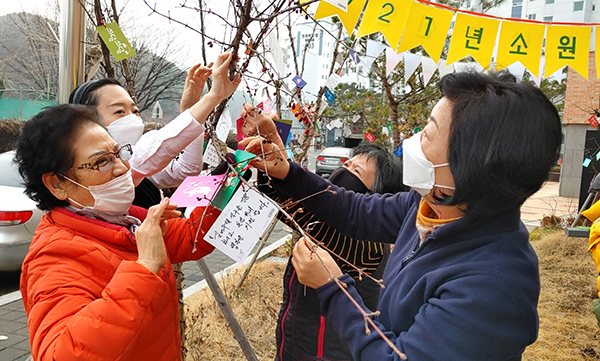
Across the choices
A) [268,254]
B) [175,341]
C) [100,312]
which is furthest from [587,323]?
[100,312]

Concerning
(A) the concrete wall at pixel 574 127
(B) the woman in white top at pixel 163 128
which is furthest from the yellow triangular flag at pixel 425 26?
(A) the concrete wall at pixel 574 127

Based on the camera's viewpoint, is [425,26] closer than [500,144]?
No

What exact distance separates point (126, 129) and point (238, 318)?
10.0 feet

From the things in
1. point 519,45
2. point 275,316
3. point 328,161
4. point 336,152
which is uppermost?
point 519,45

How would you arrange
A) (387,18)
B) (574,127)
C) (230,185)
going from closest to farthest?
(230,185)
(387,18)
(574,127)

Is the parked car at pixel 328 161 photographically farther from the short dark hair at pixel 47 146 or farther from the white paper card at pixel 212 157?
the short dark hair at pixel 47 146

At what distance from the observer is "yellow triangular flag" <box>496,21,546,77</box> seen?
3527 mm

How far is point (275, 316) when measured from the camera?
4.31 metres

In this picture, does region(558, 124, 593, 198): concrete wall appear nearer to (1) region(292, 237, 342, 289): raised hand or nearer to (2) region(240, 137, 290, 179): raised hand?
(2) region(240, 137, 290, 179): raised hand

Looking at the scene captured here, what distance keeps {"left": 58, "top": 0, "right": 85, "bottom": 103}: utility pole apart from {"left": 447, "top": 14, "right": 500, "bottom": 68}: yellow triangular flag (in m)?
2.80

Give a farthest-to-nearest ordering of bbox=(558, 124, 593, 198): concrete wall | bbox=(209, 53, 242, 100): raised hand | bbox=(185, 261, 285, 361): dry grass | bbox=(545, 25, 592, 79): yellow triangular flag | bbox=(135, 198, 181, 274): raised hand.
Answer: bbox=(558, 124, 593, 198): concrete wall, bbox=(185, 261, 285, 361): dry grass, bbox=(545, 25, 592, 79): yellow triangular flag, bbox=(209, 53, 242, 100): raised hand, bbox=(135, 198, 181, 274): raised hand

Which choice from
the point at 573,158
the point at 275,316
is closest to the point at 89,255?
the point at 275,316

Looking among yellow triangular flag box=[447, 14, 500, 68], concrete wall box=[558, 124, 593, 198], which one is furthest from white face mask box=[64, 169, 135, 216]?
concrete wall box=[558, 124, 593, 198]

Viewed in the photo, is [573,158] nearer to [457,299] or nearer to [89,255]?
[457,299]
